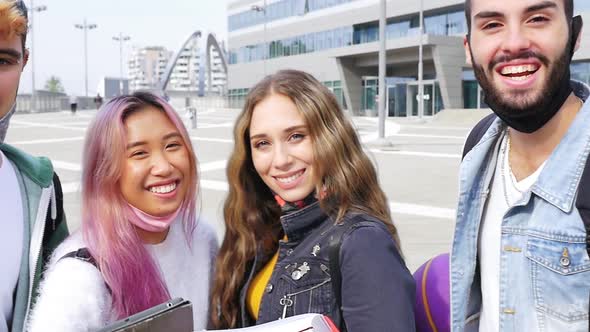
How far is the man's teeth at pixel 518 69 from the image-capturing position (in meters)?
1.83

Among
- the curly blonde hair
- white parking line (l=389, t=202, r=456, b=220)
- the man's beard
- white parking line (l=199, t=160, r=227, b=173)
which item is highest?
the curly blonde hair

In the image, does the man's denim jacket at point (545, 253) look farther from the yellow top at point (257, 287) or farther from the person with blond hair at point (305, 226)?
the yellow top at point (257, 287)

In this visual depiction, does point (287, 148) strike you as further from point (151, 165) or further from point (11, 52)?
point (11, 52)

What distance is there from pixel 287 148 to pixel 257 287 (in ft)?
1.82

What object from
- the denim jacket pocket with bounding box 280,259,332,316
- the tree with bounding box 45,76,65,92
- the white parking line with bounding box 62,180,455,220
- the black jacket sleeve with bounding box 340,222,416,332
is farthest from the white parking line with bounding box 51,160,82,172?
the tree with bounding box 45,76,65,92

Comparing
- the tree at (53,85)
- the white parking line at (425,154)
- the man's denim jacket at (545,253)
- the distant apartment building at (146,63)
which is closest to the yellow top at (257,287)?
the man's denim jacket at (545,253)

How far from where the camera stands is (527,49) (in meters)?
1.83

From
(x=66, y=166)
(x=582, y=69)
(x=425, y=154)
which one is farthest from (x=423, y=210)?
(x=582, y=69)

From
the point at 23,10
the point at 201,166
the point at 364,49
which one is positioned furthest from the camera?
the point at 364,49

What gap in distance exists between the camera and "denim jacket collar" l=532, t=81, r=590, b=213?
5.63 ft

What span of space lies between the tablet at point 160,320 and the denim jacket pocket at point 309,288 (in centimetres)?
52

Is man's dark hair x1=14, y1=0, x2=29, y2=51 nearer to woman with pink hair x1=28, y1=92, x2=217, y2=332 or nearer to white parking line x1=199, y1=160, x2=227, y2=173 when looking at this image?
woman with pink hair x1=28, y1=92, x2=217, y2=332

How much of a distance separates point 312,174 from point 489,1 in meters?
0.87

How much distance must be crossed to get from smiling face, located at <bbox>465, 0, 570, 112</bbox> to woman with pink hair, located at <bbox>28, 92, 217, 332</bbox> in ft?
4.02
